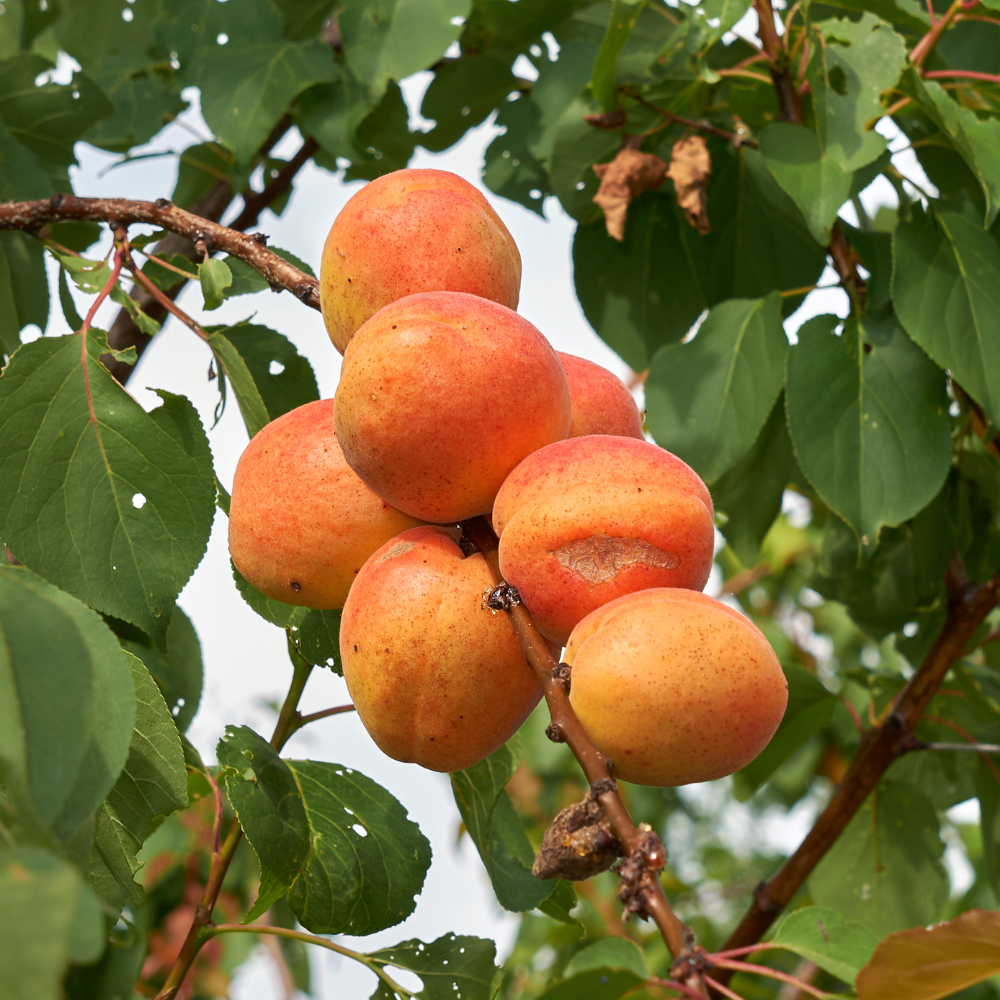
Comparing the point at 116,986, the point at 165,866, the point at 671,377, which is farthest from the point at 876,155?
the point at 165,866

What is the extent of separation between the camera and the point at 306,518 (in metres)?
0.74

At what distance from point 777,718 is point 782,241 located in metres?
1.12

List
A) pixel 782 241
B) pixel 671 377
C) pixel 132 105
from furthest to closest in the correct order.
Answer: pixel 132 105 → pixel 782 241 → pixel 671 377

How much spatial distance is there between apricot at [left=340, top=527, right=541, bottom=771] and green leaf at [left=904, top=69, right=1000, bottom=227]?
2.87ft

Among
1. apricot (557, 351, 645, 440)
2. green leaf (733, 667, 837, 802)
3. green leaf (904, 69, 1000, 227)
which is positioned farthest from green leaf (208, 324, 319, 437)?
green leaf (733, 667, 837, 802)

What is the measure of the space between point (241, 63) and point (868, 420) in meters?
1.03

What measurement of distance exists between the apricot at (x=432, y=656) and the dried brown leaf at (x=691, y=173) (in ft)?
2.82

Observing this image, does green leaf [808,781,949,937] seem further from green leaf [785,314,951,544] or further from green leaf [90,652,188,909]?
green leaf [90,652,188,909]

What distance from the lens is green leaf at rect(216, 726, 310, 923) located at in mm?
802

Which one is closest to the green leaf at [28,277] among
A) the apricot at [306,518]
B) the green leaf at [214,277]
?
the green leaf at [214,277]

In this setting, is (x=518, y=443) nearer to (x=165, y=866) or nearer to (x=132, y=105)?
(x=132, y=105)

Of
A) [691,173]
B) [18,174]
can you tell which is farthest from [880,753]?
[18,174]

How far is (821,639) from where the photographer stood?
344 centimetres

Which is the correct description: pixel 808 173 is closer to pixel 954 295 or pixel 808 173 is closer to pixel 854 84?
pixel 854 84
